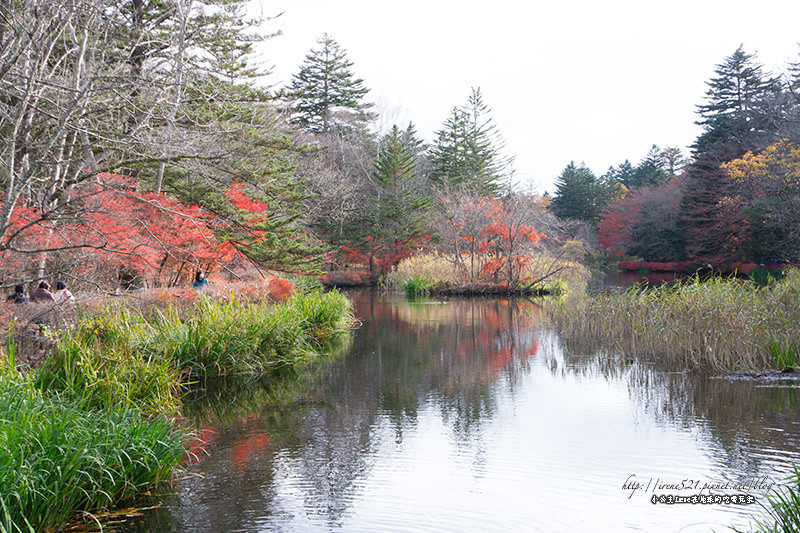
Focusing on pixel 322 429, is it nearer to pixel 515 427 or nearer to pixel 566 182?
pixel 515 427

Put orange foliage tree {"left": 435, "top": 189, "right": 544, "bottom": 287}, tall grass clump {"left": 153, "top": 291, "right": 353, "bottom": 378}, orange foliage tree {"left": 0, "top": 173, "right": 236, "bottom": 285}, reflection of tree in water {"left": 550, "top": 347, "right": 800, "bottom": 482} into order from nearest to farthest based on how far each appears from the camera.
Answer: reflection of tree in water {"left": 550, "top": 347, "right": 800, "bottom": 482} → tall grass clump {"left": 153, "top": 291, "right": 353, "bottom": 378} → orange foliage tree {"left": 0, "top": 173, "right": 236, "bottom": 285} → orange foliage tree {"left": 435, "top": 189, "right": 544, "bottom": 287}

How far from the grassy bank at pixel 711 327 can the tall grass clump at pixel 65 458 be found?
8208mm

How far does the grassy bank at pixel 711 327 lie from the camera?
10.2 meters

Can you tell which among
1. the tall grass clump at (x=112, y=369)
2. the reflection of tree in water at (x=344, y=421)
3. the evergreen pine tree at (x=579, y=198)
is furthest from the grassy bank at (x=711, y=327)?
the evergreen pine tree at (x=579, y=198)

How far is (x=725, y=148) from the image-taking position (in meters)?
36.2

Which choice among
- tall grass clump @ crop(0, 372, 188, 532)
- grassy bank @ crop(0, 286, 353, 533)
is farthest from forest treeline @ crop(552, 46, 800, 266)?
tall grass clump @ crop(0, 372, 188, 532)

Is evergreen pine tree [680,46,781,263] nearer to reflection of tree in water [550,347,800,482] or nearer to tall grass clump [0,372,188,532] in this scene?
reflection of tree in water [550,347,800,482]

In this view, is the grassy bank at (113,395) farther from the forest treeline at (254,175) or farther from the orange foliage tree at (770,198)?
the orange foliage tree at (770,198)

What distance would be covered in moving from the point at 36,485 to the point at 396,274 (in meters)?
27.8

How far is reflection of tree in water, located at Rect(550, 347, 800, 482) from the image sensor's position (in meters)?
6.63

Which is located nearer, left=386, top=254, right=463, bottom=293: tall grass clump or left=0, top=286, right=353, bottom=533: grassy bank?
left=0, top=286, right=353, bottom=533: grassy bank

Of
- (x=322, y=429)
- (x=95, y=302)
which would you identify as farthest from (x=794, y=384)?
(x=95, y=302)

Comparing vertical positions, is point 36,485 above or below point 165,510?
above

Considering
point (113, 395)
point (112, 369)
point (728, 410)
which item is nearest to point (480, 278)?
point (728, 410)
